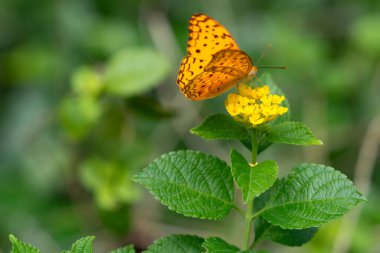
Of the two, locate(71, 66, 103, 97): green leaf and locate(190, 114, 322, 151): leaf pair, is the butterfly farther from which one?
locate(71, 66, 103, 97): green leaf

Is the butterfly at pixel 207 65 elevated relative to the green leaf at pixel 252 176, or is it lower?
elevated

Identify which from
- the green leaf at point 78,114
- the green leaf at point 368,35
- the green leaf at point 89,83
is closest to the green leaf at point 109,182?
the green leaf at point 78,114

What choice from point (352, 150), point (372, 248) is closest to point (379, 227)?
point (372, 248)

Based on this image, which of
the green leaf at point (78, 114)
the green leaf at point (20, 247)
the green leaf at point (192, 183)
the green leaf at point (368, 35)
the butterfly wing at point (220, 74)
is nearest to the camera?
the green leaf at point (20, 247)

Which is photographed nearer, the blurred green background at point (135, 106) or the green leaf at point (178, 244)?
the green leaf at point (178, 244)

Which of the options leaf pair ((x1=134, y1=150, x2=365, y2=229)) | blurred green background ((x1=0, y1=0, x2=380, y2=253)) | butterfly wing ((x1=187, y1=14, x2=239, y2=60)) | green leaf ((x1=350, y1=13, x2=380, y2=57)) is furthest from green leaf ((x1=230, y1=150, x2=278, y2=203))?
green leaf ((x1=350, y1=13, x2=380, y2=57))

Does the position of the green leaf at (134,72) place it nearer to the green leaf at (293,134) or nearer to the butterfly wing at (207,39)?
the butterfly wing at (207,39)
